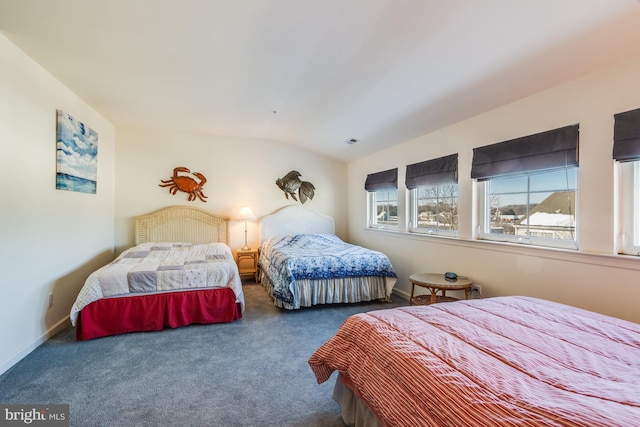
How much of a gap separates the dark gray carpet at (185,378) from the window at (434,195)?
1765 millimetres

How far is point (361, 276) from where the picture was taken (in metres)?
3.69

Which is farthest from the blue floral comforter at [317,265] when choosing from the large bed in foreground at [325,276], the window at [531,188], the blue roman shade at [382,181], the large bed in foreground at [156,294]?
the window at [531,188]

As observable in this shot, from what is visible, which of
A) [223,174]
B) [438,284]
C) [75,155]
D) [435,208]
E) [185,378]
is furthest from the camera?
[223,174]

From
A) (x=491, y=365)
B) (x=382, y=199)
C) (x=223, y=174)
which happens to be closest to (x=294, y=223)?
(x=223, y=174)

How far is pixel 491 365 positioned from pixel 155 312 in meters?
2.93

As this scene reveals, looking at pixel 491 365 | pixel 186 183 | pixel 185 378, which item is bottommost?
pixel 185 378

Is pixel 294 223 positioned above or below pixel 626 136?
below

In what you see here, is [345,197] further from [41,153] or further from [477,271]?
[41,153]

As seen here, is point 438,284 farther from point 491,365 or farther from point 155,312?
point 155,312

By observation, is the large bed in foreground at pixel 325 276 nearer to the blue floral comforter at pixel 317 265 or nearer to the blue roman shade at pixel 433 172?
the blue floral comforter at pixel 317 265

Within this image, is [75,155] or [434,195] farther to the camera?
[434,195]

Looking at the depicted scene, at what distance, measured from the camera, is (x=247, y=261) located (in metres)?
4.90

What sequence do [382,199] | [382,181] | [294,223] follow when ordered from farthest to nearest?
1. [294,223]
2. [382,199]
3. [382,181]

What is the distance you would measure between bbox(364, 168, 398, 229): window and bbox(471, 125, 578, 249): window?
4.71 ft
